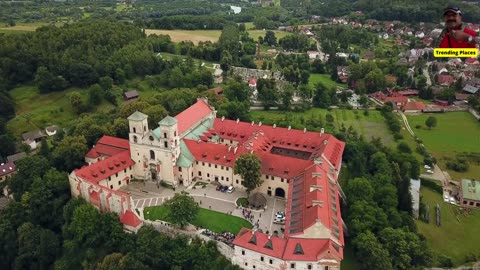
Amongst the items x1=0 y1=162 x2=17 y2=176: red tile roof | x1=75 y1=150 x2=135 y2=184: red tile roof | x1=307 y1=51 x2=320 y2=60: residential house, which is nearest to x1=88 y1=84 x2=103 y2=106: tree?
x1=0 y1=162 x2=17 y2=176: red tile roof

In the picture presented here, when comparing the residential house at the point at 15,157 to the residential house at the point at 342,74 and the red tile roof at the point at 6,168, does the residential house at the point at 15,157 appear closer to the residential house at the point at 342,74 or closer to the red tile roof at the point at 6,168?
the red tile roof at the point at 6,168

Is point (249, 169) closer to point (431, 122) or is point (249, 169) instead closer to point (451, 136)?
point (431, 122)

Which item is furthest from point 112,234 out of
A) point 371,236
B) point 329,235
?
point 371,236

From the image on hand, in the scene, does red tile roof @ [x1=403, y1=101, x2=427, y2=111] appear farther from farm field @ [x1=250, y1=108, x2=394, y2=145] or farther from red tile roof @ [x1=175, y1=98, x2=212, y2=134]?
red tile roof @ [x1=175, y1=98, x2=212, y2=134]

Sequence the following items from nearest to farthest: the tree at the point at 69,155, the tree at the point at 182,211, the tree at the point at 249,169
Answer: the tree at the point at 182,211 → the tree at the point at 249,169 → the tree at the point at 69,155

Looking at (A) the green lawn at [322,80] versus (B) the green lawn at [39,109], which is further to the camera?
(A) the green lawn at [322,80]

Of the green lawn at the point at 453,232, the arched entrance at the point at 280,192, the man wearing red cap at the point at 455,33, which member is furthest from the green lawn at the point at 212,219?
the man wearing red cap at the point at 455,33
